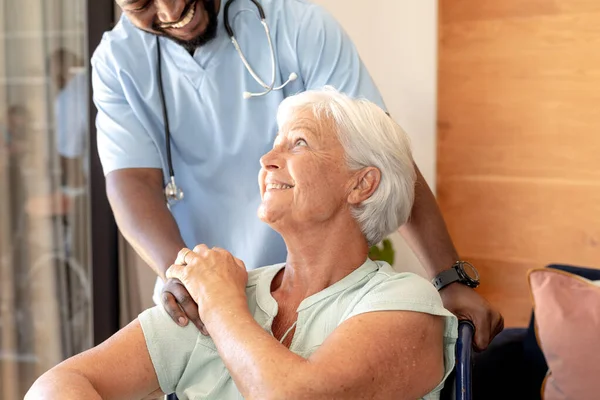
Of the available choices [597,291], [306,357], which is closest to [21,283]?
[306,357]

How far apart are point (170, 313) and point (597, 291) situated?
1.25 metres

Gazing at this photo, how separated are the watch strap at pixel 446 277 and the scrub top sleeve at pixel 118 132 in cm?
77

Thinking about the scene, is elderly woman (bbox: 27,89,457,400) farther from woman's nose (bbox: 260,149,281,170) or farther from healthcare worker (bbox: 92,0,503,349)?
healthcare worker (bbox: 92,0,503,349)

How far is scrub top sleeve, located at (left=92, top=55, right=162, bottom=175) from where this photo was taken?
1.98 m

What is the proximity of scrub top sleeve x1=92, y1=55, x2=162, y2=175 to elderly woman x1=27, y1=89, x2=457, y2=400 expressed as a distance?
0.45m

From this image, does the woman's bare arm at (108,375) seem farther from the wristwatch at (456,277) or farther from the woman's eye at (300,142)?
the wristwatch at (456,277)

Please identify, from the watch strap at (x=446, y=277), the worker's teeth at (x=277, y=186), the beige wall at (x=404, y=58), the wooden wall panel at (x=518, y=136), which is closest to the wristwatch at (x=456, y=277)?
the watch strap at (x=446, y=277)

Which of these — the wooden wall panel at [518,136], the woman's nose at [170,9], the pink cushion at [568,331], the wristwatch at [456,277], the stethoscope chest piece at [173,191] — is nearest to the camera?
the wristwatch at [456,277]

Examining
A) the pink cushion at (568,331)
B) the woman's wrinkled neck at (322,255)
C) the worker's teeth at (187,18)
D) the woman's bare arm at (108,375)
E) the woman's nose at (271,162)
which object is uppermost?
the worker's teeth at (187,18)

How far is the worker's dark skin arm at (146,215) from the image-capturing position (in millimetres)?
1832

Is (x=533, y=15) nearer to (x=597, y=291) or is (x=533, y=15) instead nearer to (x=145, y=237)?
(x=597, y=291)

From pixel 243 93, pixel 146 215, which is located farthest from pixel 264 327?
pixel 243 93

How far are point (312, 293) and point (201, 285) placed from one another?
0.23m

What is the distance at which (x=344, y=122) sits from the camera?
1.58 m
